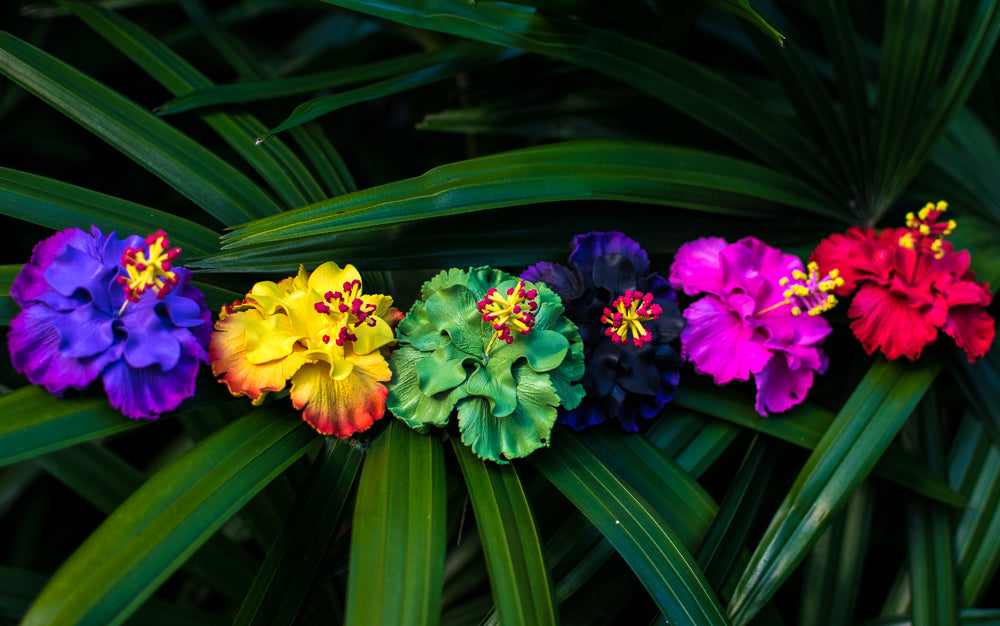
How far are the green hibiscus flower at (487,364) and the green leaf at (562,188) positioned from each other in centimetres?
9

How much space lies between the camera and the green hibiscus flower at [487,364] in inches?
26.9

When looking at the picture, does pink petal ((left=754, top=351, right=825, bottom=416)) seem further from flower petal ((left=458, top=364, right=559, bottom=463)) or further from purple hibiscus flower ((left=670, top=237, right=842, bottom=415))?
flower petal ((left=458, top=364, right=559, bottom=463))

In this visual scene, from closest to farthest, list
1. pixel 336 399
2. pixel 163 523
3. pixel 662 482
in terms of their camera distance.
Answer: pixel 163 523 < pixel 336 399 < pixel 662 482

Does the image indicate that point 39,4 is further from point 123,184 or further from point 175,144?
point 175,144

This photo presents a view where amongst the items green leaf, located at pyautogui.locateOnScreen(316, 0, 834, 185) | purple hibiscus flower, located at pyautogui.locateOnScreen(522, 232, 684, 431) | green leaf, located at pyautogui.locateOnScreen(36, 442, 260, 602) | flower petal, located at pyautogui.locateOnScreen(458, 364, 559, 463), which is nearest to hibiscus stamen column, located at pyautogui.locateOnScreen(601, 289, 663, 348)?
purple hibiscus flower, located at pyautogui.locateOnScreen(522, 232, 684, 431)

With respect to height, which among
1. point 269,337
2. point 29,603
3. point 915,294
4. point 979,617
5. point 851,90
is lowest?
point 979,617

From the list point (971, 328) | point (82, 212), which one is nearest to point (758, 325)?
point (971, 328)

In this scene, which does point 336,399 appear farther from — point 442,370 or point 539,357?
point 539,357

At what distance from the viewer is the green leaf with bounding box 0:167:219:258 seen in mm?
695

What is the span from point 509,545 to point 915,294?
60 cm

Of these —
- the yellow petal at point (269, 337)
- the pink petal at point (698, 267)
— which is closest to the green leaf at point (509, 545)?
the yellow petal at point (269, 337)

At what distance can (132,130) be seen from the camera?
0.80 metres

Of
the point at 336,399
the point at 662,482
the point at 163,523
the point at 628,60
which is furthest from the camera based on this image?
the point at 628,60

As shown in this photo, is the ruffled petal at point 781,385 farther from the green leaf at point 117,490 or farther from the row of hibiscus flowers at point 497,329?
the green leaf at point 117,490
